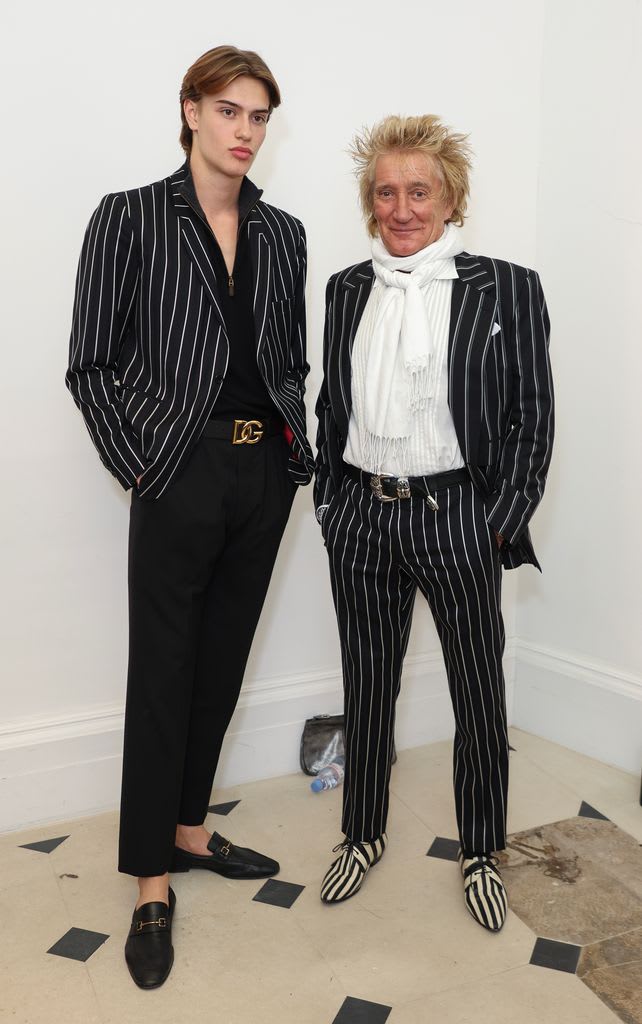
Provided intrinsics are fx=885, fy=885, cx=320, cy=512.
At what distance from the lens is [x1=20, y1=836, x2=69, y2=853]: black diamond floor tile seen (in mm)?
2430

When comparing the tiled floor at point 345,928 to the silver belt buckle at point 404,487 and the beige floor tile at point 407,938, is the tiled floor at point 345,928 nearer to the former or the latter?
the beige floor tile at point 407,938

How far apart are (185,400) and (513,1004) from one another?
1.44 meters

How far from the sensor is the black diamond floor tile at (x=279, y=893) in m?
2.18

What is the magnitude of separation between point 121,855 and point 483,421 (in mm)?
1287

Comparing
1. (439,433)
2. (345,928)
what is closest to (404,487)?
(439,433)

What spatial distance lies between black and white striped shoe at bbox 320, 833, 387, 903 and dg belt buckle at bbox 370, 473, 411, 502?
0.92 metres

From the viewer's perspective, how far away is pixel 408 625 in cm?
221

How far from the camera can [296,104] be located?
2.62 m

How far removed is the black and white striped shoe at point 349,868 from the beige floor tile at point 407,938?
3 cm

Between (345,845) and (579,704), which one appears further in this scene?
(579,704)

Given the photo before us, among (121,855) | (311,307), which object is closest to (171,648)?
(121,855)

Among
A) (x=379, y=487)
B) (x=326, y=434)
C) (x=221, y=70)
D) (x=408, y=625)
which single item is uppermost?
(x=221, y=70)

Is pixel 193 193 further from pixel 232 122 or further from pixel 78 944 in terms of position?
pixel 78 944

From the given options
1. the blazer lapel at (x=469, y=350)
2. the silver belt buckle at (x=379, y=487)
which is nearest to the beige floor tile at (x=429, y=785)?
the silver belt buckle at (x=379, y=487)
